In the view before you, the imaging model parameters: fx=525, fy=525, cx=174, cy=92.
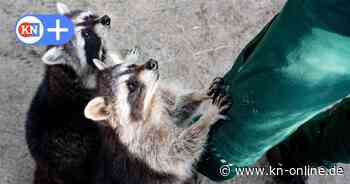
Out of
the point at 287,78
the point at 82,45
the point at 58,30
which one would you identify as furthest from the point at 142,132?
the point at 287,78

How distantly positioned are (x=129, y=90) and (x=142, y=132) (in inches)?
9.7

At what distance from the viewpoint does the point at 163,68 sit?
11.4 feet

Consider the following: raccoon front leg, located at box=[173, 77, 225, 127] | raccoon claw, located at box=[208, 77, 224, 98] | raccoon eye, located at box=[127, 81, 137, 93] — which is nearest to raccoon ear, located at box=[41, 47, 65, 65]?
raccoon eye, located at box=[127, 81, 137, 93]

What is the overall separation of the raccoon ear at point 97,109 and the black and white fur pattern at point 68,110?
293 mm

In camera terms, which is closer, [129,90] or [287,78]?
[287,78]

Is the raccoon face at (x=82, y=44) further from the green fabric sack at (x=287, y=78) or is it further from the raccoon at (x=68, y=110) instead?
the green fabric sack at (x=287, y=78)

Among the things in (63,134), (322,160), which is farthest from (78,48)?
(322,160)

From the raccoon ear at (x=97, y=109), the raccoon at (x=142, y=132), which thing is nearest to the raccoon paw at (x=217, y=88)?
the raccoon at (x=142, y=132)

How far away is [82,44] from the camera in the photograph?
304cm

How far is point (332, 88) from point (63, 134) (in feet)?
5.10

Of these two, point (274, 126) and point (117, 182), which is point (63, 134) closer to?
point (117, 182)

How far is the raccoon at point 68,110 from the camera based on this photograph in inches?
113

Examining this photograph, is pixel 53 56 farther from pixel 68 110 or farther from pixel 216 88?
pixel 216 88

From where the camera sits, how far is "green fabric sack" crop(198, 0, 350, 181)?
1712 mm
